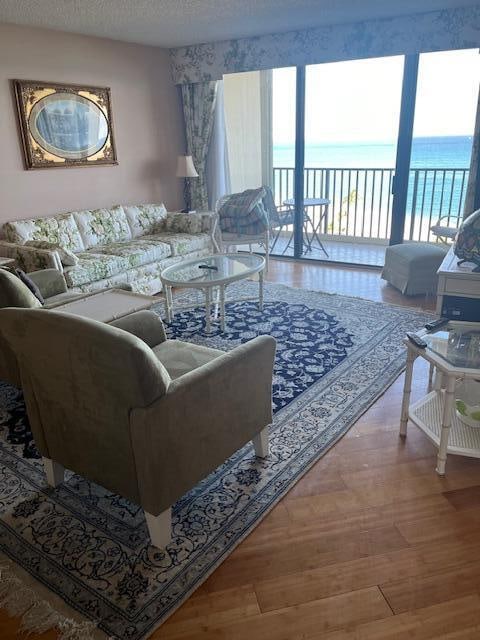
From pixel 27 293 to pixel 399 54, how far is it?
13.1 ft

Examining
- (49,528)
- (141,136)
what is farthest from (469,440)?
(141,136)

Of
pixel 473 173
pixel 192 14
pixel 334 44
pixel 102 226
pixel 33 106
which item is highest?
pixel 192 14

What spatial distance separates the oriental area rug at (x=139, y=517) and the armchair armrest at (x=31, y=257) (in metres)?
1.11

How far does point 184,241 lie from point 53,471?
3.23 m

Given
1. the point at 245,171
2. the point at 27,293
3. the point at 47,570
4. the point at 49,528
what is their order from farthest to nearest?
the point at 245,171 → the point at 27,293 → the point at 49,528 → the point at 47,570

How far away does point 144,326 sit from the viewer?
2.36 meters

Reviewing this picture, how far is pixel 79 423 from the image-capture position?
172 cm

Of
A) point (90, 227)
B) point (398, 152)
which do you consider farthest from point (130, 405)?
point (398, 152)

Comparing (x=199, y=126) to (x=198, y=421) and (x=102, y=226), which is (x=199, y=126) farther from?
(x=198, y=421)

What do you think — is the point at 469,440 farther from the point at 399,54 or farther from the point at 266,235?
the point at 399,54

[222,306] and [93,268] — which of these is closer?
[222,306]

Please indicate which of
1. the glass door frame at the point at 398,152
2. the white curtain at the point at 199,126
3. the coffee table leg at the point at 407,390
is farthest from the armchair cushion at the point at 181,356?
the white curtain at the point at 199,126

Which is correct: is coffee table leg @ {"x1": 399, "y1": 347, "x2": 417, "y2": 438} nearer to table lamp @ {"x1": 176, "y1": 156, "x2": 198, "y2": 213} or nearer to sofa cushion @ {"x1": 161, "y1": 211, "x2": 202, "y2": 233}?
sofa cushion @ {"x1": 161, "y1": 211, "x2": 202, "y2": 233}

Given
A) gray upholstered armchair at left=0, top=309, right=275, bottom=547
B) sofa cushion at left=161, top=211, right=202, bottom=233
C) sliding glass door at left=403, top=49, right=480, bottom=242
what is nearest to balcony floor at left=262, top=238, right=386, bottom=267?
sliding glass door at left=403, top=49, right=480, bottom=242
